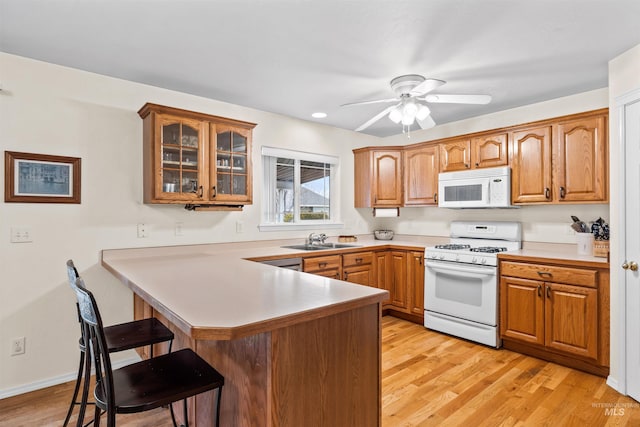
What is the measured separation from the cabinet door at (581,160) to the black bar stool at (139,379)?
10.3 feet

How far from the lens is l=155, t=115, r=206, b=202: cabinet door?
8.97 ft

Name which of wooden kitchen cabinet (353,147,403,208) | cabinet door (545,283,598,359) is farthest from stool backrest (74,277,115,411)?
wooden kitchen cabinet (353,147,403,208)

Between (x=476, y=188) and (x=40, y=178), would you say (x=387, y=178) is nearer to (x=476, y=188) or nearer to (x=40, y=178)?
(x=476, y=188)

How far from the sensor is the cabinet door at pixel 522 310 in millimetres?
2957

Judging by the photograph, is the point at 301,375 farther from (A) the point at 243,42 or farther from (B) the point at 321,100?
(B) the point at 321,100

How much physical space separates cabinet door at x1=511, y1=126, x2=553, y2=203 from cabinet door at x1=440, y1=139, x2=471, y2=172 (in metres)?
0.45

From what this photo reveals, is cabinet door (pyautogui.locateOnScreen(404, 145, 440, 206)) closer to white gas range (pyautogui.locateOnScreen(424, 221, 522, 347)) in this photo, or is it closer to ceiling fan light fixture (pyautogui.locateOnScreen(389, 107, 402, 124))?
white gas range (pyautogui.locateOnScreen(424, 221, 522, 347))

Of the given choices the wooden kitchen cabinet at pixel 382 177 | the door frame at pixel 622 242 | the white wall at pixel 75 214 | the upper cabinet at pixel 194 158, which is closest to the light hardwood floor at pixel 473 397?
the door frame at pixel 622 242

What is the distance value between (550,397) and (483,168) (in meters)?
2.11

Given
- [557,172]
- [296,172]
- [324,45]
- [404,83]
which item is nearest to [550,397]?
[557,172]

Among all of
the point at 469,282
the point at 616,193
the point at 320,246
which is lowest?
the point at 469,282

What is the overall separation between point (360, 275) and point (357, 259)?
18 cm

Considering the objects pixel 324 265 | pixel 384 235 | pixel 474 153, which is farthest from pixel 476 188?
pixel 324 265

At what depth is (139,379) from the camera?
1.38m
